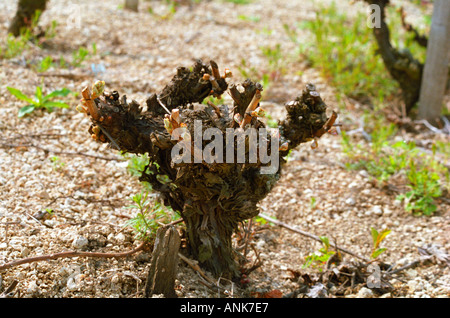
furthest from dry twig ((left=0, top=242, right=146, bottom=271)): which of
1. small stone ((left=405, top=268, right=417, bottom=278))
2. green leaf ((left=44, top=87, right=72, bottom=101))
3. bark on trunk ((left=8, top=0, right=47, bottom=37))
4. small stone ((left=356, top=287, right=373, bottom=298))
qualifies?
bark on trunk ((left=8, top=0, right=47, bottom=37))

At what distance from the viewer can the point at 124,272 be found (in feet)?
7.20

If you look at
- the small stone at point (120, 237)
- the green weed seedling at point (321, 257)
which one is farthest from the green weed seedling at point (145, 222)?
the green weed seedling at point (321, 257)

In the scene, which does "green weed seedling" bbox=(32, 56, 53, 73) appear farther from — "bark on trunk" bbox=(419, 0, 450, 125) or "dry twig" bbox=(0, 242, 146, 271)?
"bark on trunk" bbox=(419, 0, 450, 125)

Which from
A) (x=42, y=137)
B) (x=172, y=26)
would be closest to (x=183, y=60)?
(x=172, y=26)

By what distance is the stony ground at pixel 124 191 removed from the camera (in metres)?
2.28

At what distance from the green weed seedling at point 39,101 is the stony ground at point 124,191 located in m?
0.06

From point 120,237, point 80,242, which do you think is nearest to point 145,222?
point 120,237

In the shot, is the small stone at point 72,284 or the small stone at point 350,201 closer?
the small stone at point 72,284

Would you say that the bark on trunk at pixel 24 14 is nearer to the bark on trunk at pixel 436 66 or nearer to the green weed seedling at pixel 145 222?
the green weed seedling at pixel 145 222

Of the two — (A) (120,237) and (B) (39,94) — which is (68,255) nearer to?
(A) (120,237)

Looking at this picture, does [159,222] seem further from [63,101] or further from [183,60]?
[183,60]

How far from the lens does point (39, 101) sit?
3.50 m

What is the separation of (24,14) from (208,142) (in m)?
3.32

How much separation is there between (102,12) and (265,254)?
12.8 ft
